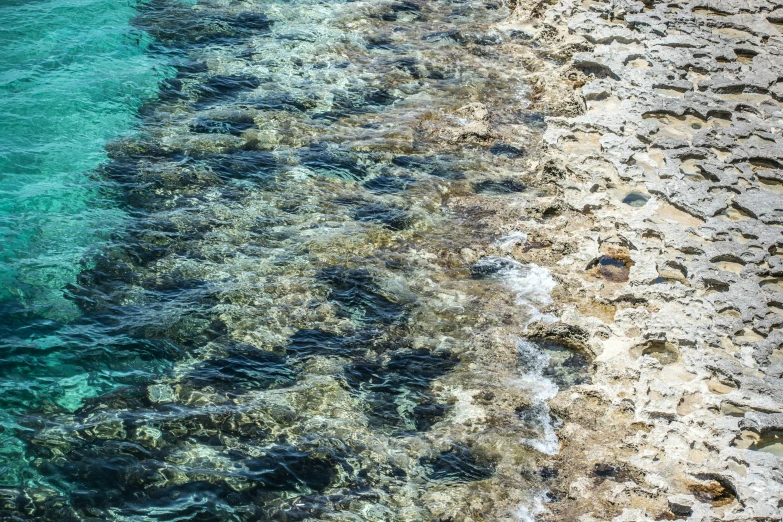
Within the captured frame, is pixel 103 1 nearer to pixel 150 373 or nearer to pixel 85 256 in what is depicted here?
pixel 85 256

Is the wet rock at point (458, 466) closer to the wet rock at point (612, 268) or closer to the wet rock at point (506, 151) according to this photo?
the wet rock at point (612, 268)

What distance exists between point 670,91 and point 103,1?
964 centimetres

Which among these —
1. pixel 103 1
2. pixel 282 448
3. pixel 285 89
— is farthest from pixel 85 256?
pixel 103 1

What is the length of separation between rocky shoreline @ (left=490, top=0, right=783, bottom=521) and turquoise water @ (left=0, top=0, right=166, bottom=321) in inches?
191

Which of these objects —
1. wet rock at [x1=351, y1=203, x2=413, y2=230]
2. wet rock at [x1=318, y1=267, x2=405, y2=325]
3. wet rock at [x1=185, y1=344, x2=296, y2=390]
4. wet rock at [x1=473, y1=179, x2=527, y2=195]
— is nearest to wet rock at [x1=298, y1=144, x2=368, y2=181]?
wet rock at [x1=351, y1=203, x2=413, y2=230]

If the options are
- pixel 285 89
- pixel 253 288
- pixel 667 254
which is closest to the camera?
pixel 253 288

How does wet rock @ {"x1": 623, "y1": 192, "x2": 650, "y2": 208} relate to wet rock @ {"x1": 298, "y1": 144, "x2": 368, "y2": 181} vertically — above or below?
below

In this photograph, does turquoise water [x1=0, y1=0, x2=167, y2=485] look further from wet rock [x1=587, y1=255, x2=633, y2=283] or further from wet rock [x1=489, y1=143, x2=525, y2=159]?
wet rock [x1=587, y1=255, x2=633, y2=283]

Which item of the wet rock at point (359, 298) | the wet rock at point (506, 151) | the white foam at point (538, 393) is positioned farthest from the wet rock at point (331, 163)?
the white foam at point (538, 393)

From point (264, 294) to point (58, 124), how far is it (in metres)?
4.50

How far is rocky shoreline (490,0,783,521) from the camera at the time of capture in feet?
19.9

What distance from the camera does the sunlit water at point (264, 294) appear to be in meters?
5.88

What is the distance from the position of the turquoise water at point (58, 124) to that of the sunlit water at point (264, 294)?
0.12ft

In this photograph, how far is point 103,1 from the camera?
43.9 ft
